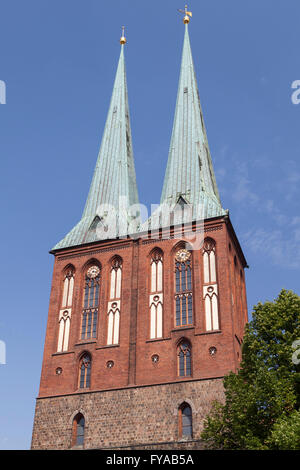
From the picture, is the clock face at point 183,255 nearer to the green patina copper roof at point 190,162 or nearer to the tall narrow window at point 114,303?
the green patina copper roof at point 190,162

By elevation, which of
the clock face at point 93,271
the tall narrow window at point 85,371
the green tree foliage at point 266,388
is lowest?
the green tree foliage at point 266,388

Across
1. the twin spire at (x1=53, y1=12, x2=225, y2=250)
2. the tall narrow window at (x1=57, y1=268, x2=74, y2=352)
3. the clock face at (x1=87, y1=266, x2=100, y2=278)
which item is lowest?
the tall narrow window at (x1=57, y1=268, x2=74, y2=352)

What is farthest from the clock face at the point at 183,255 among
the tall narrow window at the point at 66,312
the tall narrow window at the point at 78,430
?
the tall narrow window at the point at 78,430

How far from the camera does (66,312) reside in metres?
31.0

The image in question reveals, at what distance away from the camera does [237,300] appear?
101 feet

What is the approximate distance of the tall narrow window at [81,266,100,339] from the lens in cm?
3000

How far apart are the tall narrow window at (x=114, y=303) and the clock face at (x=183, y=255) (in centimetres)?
311

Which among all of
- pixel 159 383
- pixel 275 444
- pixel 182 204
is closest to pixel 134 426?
pixel 159 383

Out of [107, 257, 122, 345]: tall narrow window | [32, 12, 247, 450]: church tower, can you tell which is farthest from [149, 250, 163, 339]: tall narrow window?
[107, 257, 122, 345]: tall narrow window

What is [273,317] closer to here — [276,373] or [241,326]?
[276,373]

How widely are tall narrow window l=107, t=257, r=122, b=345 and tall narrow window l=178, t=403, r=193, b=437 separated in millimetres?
4757

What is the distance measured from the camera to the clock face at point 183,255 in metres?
30.2

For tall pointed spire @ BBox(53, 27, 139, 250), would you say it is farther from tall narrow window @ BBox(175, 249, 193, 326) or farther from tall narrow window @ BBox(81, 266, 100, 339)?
tall narrow window @ BBox(175, 249, 193, 326)

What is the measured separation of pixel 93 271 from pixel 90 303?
1822 millimetres
